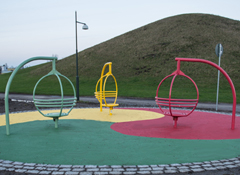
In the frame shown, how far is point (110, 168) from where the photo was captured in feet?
12.8

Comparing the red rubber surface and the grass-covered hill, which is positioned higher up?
the grass-covered hill

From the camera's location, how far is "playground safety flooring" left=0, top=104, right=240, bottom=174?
3.96 metres

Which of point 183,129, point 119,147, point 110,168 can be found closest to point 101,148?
point 119,147

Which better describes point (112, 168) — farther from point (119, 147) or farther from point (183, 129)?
point (183, 129)

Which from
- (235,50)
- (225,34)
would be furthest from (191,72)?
(225,34)

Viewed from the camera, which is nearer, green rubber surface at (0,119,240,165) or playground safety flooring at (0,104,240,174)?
playground safety flooring at (0,104,240,174)

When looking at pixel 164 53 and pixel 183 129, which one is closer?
pixel 183 129

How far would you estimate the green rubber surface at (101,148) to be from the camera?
430cm

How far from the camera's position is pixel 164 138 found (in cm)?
575

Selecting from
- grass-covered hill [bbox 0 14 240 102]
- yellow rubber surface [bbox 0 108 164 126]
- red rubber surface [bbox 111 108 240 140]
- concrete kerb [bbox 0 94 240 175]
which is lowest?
yellow rubber surface [bbox 0 108 164 126]

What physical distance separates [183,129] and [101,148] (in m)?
2.94

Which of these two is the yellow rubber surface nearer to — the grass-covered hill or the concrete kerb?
the concrete kerb

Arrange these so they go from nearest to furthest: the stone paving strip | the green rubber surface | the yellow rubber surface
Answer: the stone paving strip, the green rubber surface, the yellow rubber surface

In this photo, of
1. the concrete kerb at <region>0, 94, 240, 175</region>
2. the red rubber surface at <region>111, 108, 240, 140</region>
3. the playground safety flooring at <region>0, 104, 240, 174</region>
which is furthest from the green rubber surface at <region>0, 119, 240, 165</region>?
the red rubber surface at <region>111, 108, 240, 140</region>
